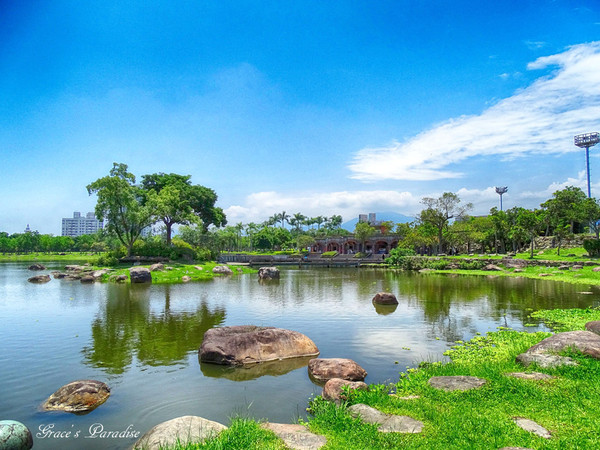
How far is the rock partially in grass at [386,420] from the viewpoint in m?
6.34

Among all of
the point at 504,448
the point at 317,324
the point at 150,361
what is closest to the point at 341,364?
the point at 504,448

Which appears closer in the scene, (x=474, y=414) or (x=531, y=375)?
(x=474, y=414)

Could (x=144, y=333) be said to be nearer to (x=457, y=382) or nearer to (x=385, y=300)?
(x=457, y=382)

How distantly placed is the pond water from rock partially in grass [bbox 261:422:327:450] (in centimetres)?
109

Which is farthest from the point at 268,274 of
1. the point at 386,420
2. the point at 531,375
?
the point at 386,420

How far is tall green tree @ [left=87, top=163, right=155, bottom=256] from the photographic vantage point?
48.5m

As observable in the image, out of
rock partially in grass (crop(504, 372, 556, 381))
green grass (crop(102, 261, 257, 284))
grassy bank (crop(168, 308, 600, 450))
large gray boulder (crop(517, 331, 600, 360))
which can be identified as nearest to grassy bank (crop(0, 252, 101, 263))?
green grass (crop(102, 261, 257, 284))

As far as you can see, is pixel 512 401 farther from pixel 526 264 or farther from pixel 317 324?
pixel 526 264

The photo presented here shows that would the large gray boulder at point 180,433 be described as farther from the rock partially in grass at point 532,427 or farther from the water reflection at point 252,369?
the rock partially in grass at point 532,427

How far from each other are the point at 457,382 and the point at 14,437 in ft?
28.8

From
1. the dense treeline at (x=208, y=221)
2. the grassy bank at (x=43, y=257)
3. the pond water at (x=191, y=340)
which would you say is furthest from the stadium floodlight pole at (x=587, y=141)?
the grassy bank at (x=43, y=257)

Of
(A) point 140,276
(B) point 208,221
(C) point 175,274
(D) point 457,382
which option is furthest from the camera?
(B) point 208,221

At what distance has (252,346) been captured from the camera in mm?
12500

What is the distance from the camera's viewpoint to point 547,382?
7.93 m
